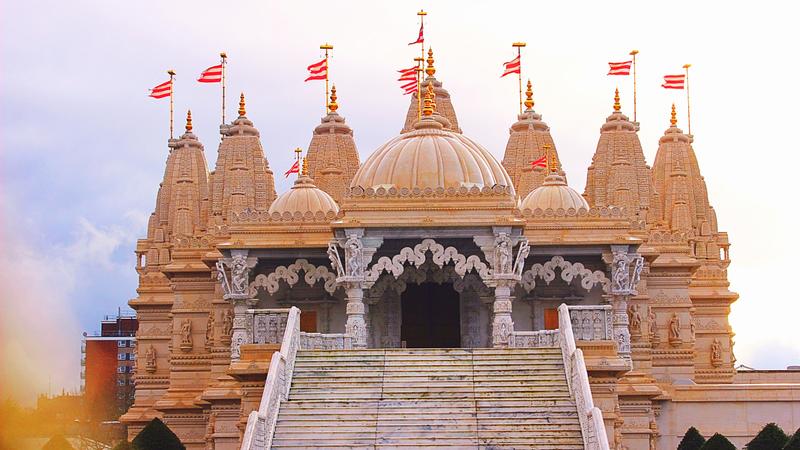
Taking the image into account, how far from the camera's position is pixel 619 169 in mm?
58094

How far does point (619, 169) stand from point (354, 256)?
66.6 ft

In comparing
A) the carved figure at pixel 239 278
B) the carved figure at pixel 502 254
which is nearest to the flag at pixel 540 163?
the carved figure at pixel 239 278

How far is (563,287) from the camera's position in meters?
43.9

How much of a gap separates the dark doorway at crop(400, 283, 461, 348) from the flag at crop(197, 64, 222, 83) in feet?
68.9

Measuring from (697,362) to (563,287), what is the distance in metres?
13.2

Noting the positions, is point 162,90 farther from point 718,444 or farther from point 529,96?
point 718,444

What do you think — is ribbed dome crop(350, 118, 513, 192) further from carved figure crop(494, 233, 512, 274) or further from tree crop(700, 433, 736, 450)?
tree crop(700, 433, 736, 450)

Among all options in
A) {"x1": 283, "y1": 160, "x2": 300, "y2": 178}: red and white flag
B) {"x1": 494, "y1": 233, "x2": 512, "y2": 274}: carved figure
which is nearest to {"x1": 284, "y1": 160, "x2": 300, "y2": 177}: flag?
{"x1": 283, "y1": 160, "x2": 300, "y2": 178}: red and white flag

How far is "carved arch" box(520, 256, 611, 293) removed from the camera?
41.9m

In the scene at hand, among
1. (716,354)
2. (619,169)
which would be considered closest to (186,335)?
(619,169)

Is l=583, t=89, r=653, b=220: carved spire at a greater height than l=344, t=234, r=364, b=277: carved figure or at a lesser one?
greater

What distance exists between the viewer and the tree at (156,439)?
125 ft

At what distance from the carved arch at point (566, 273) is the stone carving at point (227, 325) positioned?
27.6ft

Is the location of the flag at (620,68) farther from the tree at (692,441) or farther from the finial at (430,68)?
the tree at (692,441)
